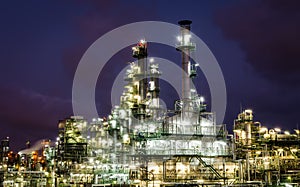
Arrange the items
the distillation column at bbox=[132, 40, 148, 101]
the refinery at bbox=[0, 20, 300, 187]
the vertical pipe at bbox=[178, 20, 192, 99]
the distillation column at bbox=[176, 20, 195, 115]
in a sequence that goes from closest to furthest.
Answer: the refinery at bbox=[0, 20, 300, 187], the distillation column at bbox=[176, 20, 195, 115], the vertical pipe at bbox=[178, 20, 192, 99], the distillation column at bbox=[132, 40, 148, 101]

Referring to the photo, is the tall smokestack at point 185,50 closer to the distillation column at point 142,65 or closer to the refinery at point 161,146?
the refinery at point 161,146

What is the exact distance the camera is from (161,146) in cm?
5050

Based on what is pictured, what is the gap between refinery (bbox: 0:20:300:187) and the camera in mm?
47500

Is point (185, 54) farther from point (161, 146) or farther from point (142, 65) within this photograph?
point (161, 146)

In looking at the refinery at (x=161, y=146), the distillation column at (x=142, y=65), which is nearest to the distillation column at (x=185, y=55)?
the refinery at (x=161, y=146)

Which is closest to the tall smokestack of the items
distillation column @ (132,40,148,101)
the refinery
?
the refinery

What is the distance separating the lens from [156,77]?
65.2m

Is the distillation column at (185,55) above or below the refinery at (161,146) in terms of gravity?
above

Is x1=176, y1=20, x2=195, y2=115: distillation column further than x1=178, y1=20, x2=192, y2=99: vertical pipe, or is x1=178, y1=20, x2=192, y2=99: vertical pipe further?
x1=178, y1=20, x2=192, y2=99: vertical pipe

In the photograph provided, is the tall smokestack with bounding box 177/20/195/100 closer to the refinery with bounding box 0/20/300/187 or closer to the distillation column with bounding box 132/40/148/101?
the refinery with bounding box 0/20/300/187

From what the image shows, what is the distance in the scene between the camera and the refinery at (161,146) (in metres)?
47.5

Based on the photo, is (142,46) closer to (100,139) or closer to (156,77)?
(156,77)

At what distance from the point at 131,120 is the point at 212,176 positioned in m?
15.5

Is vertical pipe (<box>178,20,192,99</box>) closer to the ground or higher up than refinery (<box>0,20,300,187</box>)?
higher up
